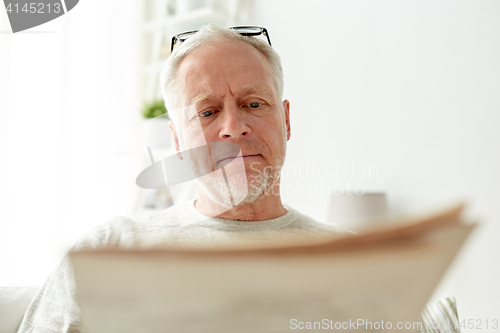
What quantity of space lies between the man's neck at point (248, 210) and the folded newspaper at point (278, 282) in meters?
0.72

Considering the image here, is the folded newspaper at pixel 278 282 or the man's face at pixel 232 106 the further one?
the man's face at pixel 232 106

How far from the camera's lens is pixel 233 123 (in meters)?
1.04

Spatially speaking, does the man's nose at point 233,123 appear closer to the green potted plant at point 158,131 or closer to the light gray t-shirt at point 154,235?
the light gray t-shirt at point 154,235

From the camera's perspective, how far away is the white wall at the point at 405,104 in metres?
1.44

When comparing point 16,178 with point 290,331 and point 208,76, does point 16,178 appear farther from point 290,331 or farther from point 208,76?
point 290,331

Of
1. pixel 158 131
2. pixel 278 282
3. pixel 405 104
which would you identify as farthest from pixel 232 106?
pixel 405 104

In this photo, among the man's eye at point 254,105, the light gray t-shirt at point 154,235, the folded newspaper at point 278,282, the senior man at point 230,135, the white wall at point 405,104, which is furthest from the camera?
the white wall at point 405,104

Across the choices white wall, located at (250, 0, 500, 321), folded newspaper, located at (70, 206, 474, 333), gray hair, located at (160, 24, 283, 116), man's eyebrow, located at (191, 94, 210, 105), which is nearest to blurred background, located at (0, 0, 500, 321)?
white wall, located at (250, 0, 500, 321)

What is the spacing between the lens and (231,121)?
104 cm

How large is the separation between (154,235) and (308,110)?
126cm

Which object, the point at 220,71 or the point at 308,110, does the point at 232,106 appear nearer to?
the point at 220,71

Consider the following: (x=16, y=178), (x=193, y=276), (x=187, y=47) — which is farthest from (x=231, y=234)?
(x=16, y=178)

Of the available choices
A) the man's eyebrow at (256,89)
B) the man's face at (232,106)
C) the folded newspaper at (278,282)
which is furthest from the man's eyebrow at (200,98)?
the folded newspaper at (278,282)

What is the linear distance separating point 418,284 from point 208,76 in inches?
34.8
